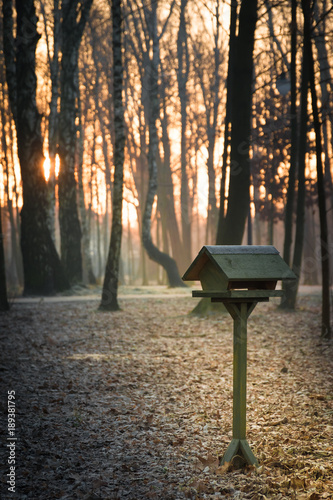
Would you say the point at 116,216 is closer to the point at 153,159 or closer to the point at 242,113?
the point at 242,113

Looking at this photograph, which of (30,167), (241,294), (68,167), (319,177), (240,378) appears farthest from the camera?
(68,167)

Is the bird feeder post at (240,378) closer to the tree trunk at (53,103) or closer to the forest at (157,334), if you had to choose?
the forest at (157,334)

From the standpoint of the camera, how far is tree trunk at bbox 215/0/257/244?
1186 centimetres

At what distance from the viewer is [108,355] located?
28.0 ft

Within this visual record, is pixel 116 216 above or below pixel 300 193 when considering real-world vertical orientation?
below

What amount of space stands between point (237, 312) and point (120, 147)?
979 cm

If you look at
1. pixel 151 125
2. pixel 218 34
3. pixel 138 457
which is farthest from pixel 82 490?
pixel 218 34

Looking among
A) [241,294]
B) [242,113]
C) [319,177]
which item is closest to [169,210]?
[242,113]

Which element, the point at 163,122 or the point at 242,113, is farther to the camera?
the point at 163,122

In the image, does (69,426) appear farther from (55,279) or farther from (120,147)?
(55,279)

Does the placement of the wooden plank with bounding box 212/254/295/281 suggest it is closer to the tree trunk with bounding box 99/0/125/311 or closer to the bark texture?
the bark texture

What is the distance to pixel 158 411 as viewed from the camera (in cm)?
591

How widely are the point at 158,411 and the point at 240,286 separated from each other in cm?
227

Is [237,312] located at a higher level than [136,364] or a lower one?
higher
